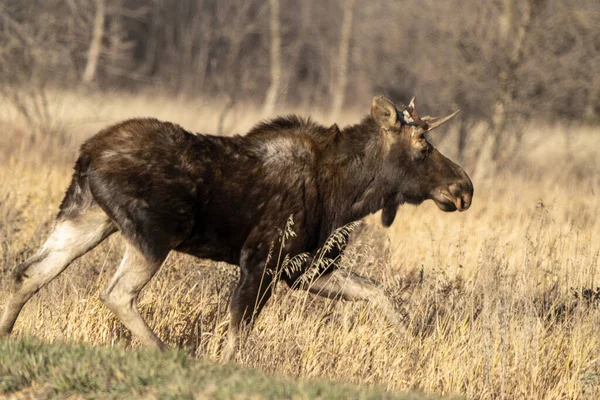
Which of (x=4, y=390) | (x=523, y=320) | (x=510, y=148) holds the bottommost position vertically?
(x=4, y=390)

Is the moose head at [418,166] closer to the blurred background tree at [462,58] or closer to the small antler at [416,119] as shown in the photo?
the small antler at [416,119]

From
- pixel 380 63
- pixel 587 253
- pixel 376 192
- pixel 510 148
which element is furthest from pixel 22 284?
pixel 380 63

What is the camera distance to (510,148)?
19938 mm

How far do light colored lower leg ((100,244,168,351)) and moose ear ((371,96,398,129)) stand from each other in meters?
2.23

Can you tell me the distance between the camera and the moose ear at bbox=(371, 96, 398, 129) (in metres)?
7.51

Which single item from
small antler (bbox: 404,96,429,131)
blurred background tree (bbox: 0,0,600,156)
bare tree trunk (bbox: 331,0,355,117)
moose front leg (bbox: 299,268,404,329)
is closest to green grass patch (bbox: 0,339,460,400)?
moose front leg (bbox: 299,268,404,329)

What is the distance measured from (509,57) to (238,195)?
11.8 m

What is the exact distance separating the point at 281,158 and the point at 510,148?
13579 millimetres

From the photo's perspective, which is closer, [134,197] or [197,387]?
[197,387]

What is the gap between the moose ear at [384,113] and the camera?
24.6 ft

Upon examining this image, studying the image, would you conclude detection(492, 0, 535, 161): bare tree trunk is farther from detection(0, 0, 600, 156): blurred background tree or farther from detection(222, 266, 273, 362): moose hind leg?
detection(222, 266, 273, 362): moose hind leg

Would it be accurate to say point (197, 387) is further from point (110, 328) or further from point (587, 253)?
point (587, 253)

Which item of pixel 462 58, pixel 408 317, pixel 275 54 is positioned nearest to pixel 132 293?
pixel 408 317

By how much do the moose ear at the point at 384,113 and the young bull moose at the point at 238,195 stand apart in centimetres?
1
